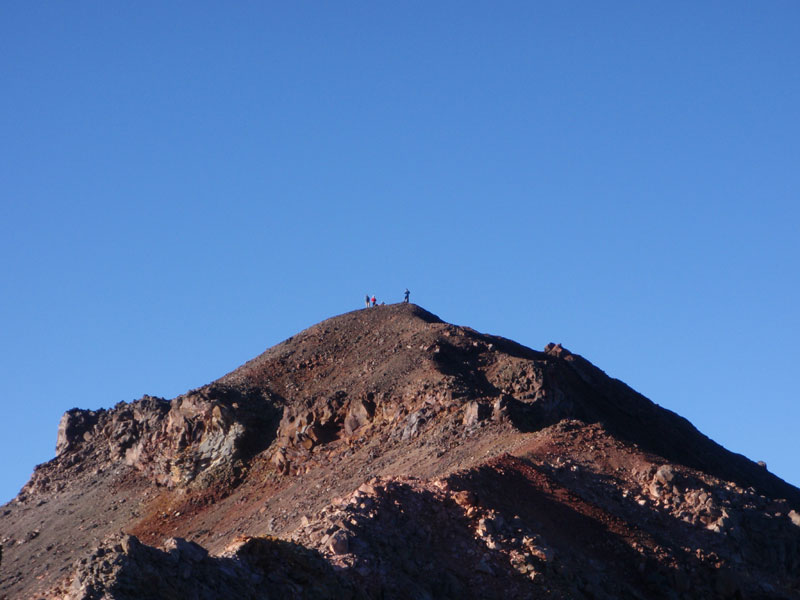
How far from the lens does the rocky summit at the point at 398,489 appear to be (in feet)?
110

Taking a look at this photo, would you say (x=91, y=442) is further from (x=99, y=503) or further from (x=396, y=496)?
(x=396, y=496)

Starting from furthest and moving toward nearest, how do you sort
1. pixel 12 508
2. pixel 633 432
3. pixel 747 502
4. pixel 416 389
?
pixel 12 508 < pixel 633 432 < pixel 416 389 < pixel 747 502

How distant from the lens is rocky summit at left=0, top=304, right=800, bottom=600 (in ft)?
110

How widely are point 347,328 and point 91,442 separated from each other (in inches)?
617

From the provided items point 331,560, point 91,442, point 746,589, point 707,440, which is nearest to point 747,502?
point 746,589

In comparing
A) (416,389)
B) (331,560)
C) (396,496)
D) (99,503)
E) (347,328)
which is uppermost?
(347,328)

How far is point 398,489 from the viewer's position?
38562 mm

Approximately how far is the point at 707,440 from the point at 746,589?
31209 mm

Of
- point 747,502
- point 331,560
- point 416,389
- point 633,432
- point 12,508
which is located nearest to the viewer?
point 331,560

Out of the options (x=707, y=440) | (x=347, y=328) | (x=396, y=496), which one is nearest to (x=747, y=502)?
(x=396, y=496)

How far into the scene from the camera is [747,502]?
45.9 meters

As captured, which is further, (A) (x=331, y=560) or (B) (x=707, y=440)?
(B) (x=707, y=440)

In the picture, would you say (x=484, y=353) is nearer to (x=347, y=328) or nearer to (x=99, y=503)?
(x=347, y=328)

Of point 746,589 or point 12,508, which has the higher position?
point 12,508
